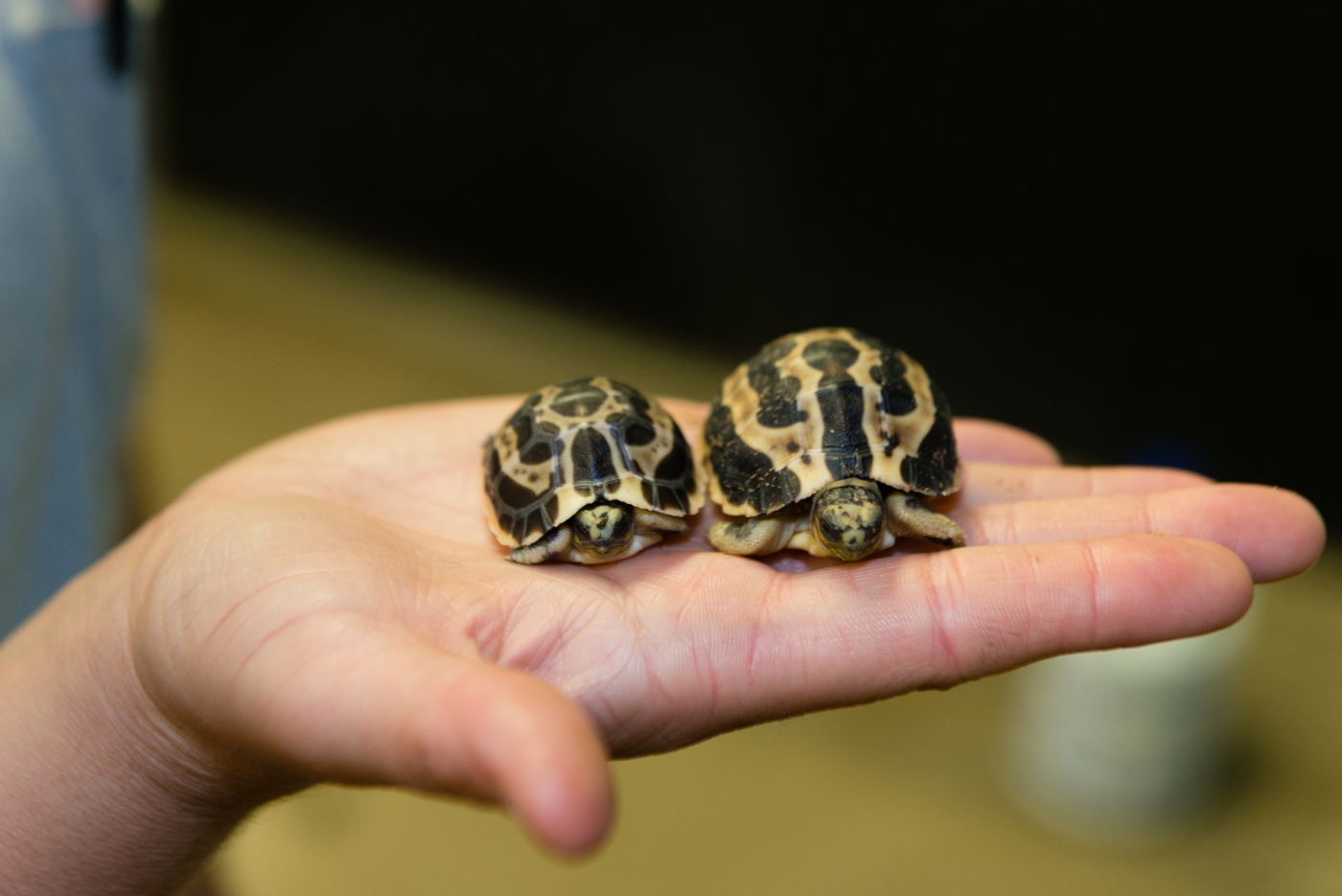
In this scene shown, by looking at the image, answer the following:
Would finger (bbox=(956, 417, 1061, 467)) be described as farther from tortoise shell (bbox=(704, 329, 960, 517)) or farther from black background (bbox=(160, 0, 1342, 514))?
black background (bbox=(160, 0, 1342, 514))

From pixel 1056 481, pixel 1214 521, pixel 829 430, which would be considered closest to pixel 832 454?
pixel 829 430

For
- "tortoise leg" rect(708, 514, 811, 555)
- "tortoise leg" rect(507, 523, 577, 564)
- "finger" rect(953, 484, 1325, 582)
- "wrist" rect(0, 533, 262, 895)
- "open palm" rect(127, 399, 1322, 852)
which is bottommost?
"wrist" rect(0, 533, 262, 895)

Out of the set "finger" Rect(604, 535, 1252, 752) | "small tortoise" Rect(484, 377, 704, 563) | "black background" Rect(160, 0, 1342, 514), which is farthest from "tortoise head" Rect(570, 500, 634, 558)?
"black background" Rect(160, 0, 1342, 514)

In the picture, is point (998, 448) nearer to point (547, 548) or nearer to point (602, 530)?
point (602, 530)

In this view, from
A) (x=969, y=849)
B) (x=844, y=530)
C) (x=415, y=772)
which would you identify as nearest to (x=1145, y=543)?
(x=844, y=530)

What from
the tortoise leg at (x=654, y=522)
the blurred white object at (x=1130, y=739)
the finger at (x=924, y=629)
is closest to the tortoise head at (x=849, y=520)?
the finger at (x=924, y=629)

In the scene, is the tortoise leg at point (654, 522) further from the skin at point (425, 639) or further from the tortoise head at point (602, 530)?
the skin at point (425, 639)
